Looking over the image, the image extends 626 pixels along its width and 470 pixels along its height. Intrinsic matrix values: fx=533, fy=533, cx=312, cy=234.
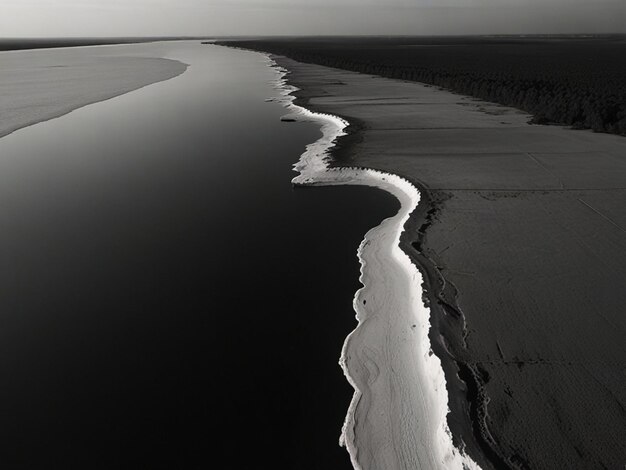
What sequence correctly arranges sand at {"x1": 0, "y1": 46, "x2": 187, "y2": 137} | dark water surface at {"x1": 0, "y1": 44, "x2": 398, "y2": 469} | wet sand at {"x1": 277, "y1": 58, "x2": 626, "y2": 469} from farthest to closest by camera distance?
sand at {"x1": 0, "y1": 46, "x2": 187, "y2": 137}, dark water surface at {"x1": 0, "y1": 44, "x2": 398, "y2": 469}, wet sand at {"x1": 277, "y1": 58, "x2": 626, "y2": 469}

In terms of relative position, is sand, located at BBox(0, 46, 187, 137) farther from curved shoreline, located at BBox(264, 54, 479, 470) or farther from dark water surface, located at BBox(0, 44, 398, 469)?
curved shoreline, located at BBox(264, 54, 479, 470)

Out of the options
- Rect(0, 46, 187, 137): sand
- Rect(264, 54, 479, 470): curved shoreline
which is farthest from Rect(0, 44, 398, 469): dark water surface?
Rect(0, 46, 187, 137): sand

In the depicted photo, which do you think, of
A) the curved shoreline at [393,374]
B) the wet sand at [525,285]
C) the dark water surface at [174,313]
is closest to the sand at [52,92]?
the dark water surface at [174,313]

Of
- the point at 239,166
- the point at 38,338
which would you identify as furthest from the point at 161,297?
the point at 239,166

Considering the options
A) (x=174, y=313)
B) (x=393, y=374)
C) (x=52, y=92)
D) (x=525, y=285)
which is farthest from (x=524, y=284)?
(x=52, y=92)

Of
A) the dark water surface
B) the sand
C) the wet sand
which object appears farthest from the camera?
the sand

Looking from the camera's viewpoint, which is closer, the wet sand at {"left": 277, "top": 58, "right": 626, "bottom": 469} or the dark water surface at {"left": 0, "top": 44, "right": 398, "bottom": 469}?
the wet sand at {"left": 277, "top": 58, "right": 626, "bottom": 469}
